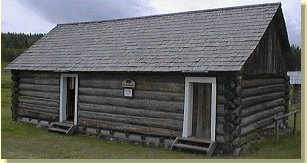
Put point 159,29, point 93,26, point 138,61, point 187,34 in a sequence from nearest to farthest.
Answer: point 138,61
point 187,34
point 159,29
point 93,26

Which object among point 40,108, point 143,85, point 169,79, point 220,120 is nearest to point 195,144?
Result: point 220,120

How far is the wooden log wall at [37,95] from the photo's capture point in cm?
1346

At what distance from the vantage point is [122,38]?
1354 centimetres

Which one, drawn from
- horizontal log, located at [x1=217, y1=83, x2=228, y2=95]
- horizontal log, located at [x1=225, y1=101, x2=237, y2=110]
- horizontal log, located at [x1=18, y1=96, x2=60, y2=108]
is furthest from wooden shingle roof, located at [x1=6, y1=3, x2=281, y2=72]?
horizontal log, located at [x1=18, y1=96, x2=60, y2=108]

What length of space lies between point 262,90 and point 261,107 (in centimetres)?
59

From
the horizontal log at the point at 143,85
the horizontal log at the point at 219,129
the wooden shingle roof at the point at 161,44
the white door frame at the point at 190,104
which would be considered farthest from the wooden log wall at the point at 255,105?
the horizontal log at the point at 143,85

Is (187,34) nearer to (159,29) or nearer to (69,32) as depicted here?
(159,29)

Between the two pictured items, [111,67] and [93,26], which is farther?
[93,26]

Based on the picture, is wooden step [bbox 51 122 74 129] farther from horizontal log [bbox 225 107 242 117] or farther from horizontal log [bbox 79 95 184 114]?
horizontal log [bbox 225 107 242 117]

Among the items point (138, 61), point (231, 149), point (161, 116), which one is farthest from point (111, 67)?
point (231, 149)

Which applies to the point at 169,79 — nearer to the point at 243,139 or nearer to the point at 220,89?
the point at 220,89

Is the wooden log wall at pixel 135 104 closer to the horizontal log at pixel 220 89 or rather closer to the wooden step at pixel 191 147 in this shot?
the wooden step at pixel 191 147

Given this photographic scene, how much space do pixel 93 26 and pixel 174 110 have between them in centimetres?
755

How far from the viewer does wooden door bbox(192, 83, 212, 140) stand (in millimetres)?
10219
